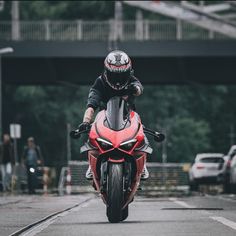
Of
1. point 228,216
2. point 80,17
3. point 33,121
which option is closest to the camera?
point 228,216

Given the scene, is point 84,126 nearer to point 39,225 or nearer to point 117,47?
point 39,225

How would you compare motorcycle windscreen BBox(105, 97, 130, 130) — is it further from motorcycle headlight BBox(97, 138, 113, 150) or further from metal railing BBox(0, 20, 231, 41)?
metal railing BBox(0, 20, 231, 41)

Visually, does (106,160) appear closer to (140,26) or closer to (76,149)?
(140,26)

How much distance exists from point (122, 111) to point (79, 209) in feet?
16.5

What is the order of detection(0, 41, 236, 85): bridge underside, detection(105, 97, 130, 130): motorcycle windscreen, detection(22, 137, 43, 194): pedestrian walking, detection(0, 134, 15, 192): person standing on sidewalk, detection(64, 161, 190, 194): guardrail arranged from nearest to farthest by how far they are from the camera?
detection(105, 97, 130, 130): motorcycle windscreen < detection(22, 137, 43, 194): pedestrian walking < detection(0, 134, 15, 192): person standing on sidewalk < detection(64, 161, 190, 194): guardrail < detection(0, 41, 236, 85): bridge underside

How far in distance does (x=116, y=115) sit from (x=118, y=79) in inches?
21.3

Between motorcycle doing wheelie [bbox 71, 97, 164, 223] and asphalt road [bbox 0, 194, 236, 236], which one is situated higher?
motorcycle doing wheelie [bbox 71, 97, 164, 223]

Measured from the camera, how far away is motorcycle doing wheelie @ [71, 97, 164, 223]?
49.7 feet

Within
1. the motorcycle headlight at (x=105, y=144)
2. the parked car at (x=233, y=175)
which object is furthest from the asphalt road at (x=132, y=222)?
the parked car at (x=233, y=175)

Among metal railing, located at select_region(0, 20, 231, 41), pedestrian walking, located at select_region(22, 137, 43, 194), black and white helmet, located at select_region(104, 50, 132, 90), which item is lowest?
pedestrian walking, located at select_region(22, 137, 43, 194)

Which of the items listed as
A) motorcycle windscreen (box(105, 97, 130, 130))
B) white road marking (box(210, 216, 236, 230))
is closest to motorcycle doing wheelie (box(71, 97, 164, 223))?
motorcycle windscreen (box(105, 97, 130, 130))

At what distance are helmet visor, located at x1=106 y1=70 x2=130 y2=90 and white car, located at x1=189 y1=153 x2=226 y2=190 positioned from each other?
30647 mm

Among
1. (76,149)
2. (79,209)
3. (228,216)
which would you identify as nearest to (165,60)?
(76,149)

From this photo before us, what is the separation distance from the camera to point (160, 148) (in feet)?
301
